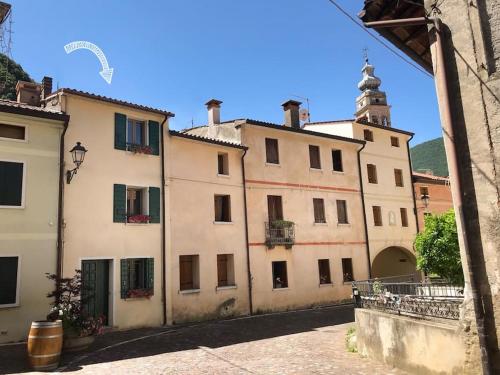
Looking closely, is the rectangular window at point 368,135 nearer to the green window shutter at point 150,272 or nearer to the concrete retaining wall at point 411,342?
the green window shutter at point 150,272

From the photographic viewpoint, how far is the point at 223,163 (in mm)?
20641

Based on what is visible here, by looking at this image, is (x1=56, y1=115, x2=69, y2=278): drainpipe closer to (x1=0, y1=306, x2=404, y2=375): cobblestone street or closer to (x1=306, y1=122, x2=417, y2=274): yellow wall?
(x1=0, y1=306, x2=404, y2=375): cobblestone street

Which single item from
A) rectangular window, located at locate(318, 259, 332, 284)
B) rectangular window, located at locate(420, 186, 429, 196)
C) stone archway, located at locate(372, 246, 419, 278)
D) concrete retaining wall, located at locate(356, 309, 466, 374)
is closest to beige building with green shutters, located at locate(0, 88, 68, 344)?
concrete retaining wall, located at locate(356, 309, 466, 374)

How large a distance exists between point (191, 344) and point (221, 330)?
2.70m

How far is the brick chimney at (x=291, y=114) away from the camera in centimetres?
2552

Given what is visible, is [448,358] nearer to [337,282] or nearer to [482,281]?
[482,281]

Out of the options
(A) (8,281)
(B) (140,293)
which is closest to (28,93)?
(A) (8,281)

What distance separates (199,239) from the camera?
18.6m

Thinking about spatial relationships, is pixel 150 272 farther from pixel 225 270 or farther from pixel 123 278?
pixel 225 270

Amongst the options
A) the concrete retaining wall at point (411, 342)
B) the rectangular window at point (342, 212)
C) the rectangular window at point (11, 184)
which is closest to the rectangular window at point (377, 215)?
the rectangular window at point (342, 212)

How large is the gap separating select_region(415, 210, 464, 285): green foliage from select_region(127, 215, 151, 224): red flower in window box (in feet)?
33.8

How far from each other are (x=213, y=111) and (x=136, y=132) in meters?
7.16

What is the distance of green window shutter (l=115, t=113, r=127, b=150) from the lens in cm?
1670

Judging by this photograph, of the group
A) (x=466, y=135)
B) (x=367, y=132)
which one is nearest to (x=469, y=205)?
(x=466, y=135)
